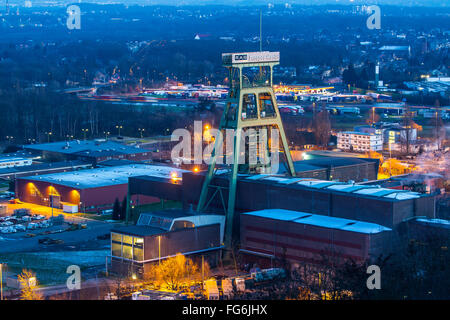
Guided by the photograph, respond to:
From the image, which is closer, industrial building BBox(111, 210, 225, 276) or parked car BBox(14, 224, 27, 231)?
industrial building BBox(111, 210, 225, 276)

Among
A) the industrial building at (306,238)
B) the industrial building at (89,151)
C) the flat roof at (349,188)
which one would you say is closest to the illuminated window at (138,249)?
the industrial building at (306,238)

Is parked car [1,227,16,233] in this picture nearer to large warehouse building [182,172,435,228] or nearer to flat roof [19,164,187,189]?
flat roof [19,164,187,189]

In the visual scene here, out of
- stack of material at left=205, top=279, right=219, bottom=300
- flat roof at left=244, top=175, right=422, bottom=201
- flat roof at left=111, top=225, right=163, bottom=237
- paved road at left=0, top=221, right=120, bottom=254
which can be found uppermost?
flat roof at left=244, top=175, right=422, bottom=201

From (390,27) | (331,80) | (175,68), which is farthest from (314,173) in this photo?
(390,27)

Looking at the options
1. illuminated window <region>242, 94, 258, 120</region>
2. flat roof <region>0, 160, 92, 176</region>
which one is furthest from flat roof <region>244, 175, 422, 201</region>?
flat roof <region>0, 160, 92, 176</region>

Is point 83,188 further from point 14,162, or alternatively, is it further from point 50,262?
point 14,162

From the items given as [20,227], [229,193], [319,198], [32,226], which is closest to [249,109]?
→ [229,193]

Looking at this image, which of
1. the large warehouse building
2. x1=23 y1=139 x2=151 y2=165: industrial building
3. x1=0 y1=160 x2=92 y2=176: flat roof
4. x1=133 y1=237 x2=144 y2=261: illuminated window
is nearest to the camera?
the large warehouse building

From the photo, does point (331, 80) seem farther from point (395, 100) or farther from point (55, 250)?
point (55, 250)
